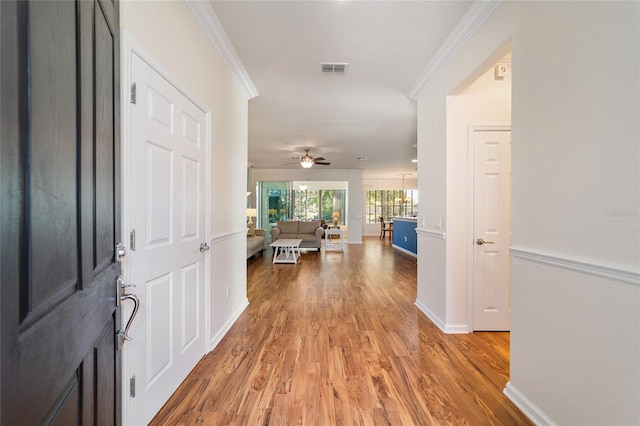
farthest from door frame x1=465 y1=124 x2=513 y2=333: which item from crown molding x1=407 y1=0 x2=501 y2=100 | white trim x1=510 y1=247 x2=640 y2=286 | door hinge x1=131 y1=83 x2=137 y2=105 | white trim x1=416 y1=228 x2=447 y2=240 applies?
door hinge x1=131 y1=83 x2=137 y2=105

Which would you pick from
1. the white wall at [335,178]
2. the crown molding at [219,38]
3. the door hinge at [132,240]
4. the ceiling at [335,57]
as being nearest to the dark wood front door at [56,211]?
the door hinge at [132,240]

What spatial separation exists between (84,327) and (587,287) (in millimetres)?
1956

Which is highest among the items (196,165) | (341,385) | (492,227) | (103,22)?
(103,22)

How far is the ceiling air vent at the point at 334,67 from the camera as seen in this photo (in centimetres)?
278

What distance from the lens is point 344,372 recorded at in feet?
6.56

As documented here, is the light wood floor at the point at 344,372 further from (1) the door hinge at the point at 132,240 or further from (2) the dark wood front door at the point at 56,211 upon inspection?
(1) the door hinge at the point at 132,240

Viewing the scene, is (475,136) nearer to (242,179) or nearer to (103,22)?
(242,179)

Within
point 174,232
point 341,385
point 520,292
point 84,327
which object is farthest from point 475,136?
point 84,327

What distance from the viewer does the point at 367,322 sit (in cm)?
291

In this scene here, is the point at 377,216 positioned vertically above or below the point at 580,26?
below

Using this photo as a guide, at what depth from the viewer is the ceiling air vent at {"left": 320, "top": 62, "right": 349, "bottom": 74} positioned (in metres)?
2.78

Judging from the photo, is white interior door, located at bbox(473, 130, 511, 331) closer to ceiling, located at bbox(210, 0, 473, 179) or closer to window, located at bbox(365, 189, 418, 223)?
ceiling, located at bbox(210, 0, 473, 179)

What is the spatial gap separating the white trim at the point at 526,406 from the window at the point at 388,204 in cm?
1113

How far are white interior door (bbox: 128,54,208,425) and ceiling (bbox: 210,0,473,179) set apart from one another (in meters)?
0.95
